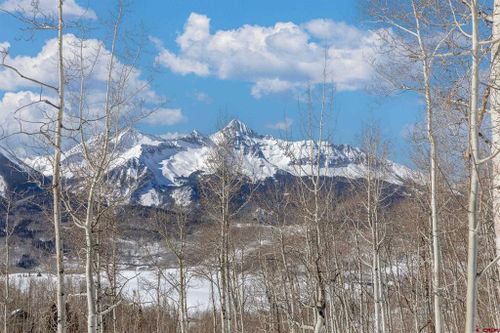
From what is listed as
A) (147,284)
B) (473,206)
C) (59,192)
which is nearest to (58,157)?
(59,192)

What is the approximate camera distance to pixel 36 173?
10156mm

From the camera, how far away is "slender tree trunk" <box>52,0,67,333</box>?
8820mm

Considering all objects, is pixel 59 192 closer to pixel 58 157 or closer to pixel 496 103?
pixel 58 157

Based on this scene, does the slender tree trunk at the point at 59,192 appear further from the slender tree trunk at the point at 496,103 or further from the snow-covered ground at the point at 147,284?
the slender tree trunk at the point at 496,103

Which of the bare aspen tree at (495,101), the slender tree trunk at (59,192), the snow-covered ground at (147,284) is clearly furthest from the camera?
the snow-covered ground at (147,284)

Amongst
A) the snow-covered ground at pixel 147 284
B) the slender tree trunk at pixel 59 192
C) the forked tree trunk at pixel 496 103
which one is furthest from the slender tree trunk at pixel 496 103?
the snow-covered ground at pixel 147 284

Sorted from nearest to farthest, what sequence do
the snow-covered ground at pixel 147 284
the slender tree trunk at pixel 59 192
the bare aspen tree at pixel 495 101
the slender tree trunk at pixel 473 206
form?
the slender tree trunk at pixel 473 206 → the bare aspen tree at pixel 495 101 → the slender tree trunk at pixel 59 192 → the snow-covered ground at pixel 147 284

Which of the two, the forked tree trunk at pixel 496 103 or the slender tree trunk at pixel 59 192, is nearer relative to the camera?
the forked tree trunk at pixel 496 103

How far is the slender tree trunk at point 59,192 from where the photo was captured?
8.82m

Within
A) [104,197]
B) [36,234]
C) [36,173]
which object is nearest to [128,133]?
[36,173]

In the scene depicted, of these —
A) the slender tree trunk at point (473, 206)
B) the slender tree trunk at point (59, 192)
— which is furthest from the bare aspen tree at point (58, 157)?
the slender tree trunk at point (473, 206)

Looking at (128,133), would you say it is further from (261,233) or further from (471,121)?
(261,233)

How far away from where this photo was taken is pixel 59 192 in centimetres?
901

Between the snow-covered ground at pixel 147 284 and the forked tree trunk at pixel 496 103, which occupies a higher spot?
the forked tree trunk at pixel 496 103
